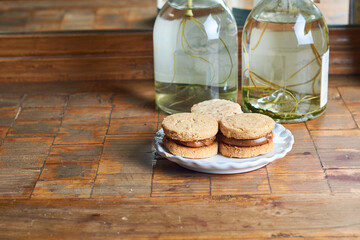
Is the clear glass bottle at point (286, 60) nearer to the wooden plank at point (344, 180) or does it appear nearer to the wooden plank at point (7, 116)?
the wooden plank at point (344, 180)

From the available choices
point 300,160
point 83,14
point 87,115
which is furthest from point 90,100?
point 300,160

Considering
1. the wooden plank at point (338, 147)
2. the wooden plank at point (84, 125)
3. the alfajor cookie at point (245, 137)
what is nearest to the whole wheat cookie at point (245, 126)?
the alfajor cookie at point (245, 137)

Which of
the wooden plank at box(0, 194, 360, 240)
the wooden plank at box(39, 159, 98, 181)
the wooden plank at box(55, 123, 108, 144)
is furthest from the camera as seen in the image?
the wooden plank at box(55, 123, 108, 144)

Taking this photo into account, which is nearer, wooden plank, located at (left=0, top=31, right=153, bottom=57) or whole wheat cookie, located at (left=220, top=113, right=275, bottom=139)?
→ whole wheat cookie, located at (left=220, top=113, right=275, bottom=139)

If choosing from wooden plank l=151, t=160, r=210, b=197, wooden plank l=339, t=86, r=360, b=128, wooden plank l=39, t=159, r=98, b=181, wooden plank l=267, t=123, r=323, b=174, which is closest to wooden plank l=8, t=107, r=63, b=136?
wooden plank l=39, t=159, r=98, b=181

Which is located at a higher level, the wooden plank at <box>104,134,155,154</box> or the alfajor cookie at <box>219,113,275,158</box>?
the alfajor cookie at <box>219,113,275,158</box>

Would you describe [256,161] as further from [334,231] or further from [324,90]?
[324,90]

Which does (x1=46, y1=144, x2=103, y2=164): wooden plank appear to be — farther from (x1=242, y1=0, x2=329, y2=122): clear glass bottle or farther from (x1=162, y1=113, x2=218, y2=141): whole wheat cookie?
(x1=242, y1=0, x2=329, y2=122): clear glass bottle
